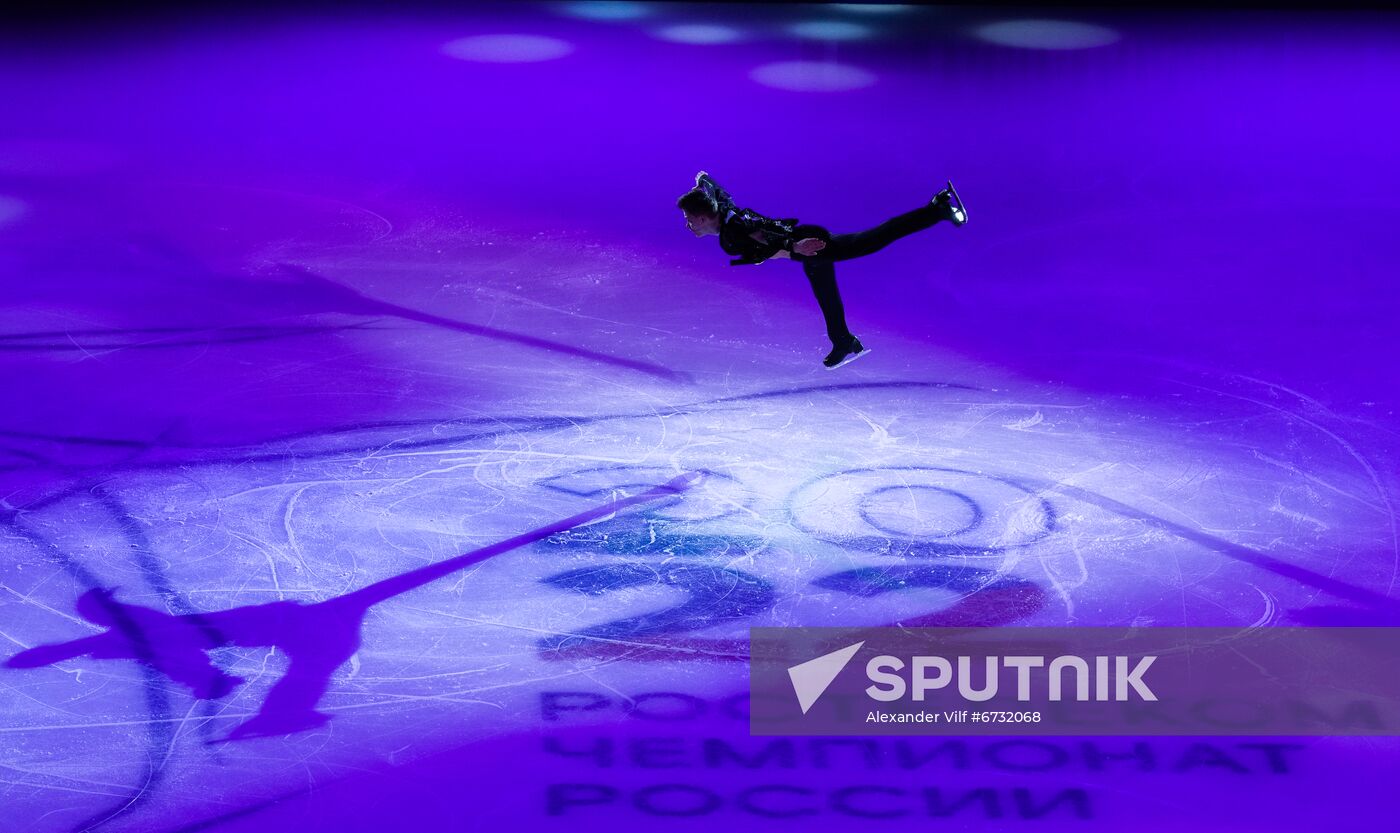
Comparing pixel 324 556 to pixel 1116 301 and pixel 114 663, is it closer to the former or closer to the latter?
pixel 114 663

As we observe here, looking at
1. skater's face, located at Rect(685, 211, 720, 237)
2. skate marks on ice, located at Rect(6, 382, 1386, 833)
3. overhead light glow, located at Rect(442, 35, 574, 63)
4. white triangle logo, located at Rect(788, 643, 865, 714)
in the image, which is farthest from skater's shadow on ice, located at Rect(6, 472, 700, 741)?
overhead light glow, located at Rect(442, 35, 574, 63)

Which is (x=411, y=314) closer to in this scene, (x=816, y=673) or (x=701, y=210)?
(x=701, y=210)

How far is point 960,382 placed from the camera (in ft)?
27.6

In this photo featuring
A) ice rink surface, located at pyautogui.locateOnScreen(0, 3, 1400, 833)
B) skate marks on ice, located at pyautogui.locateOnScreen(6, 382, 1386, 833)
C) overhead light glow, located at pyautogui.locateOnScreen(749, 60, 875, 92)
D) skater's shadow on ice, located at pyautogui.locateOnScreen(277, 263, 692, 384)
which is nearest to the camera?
ice rink surface, located at pyautogui.locateOnScreen(0, 3, 1400, 833)

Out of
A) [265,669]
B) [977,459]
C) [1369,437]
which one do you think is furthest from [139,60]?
[1369,437]

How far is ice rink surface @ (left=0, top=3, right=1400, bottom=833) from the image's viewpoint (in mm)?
5816

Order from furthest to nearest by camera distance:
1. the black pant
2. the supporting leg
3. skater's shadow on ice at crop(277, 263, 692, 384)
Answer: skater's shadow on ice at crop(277, 263, 692, 384), the supporting leg, the black pant

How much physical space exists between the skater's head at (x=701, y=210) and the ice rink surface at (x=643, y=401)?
1.68m

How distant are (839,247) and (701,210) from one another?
0.64m

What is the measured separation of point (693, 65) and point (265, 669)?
237 inches

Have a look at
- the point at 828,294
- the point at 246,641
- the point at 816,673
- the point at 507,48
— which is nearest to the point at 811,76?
the point at 507,48

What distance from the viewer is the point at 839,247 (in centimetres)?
628

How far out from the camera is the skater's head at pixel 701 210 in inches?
237

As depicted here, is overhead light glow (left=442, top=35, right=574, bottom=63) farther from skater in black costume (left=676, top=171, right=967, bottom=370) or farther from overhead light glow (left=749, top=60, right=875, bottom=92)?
skater in black costume (left=676, top=171, right=967, bottom=370)
